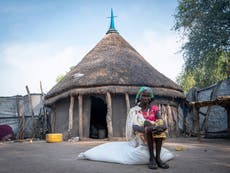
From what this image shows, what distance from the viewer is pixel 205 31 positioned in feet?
38.8

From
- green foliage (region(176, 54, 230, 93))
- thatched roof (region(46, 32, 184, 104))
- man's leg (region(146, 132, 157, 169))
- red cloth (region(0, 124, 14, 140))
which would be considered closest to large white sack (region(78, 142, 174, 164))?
man's leg (region(146, 132, 157, 169))

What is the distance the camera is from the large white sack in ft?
12.3

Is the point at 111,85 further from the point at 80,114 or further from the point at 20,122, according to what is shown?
the point at 20,122

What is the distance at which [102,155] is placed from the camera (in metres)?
4.09

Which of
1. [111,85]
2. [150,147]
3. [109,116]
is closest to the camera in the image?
[150,147]

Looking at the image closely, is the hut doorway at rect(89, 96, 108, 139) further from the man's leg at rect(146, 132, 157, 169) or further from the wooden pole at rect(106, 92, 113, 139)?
the man's leg at rect(146, 132, 157, 169)

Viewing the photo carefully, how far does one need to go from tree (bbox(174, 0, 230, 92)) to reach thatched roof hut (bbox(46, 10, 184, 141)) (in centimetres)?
193

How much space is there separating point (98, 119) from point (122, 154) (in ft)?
36.3

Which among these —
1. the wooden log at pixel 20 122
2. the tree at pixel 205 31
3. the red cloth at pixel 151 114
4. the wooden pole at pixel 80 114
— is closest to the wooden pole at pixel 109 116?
the wooden pole at pixel 80 114

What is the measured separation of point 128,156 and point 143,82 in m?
7.31

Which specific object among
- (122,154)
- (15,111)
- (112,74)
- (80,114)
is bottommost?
(122,154)

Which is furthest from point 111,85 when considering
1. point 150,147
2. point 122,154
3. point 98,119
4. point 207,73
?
point 207,73

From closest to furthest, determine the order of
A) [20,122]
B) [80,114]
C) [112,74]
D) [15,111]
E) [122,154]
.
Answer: [122,154], [80,114], [112,74], [20,122], [15,111]

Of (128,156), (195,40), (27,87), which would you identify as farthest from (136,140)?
(27,87)
